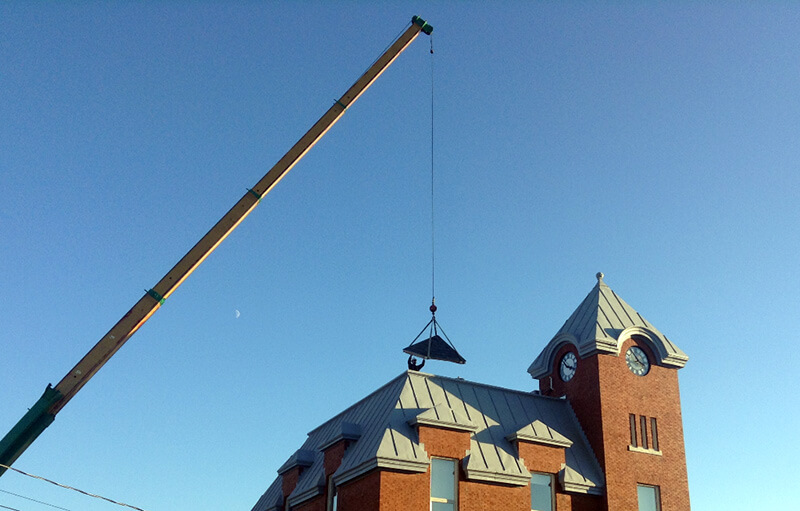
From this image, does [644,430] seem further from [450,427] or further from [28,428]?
[28,428]

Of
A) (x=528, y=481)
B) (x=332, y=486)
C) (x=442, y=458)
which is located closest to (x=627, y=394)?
(x=528, y=481)

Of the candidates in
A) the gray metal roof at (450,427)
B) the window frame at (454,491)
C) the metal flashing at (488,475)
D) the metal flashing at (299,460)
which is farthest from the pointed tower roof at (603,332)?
the metal flashing at (299,460)

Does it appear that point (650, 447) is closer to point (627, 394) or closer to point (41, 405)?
point (627, 394)

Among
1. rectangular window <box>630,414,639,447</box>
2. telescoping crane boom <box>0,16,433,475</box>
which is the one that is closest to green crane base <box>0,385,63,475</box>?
telescoping crane boom <box>0,16,433,475</box>

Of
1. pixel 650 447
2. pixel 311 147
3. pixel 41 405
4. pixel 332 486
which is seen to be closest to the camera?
pixel 41 405

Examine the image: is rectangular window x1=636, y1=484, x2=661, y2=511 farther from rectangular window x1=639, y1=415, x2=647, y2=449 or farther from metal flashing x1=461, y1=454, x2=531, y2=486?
metal flashing x1=461, y1=454, x2=531, y2=486

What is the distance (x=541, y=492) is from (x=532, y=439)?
2088 mm

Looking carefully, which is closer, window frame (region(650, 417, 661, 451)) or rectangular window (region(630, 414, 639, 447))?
rectangular window (region(630, 414, 639, 447))

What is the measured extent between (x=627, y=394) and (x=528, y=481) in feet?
23.9

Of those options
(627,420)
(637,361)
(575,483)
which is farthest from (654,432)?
(575,483)

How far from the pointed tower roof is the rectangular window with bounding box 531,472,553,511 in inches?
256

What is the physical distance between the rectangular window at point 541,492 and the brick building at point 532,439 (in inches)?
1.8

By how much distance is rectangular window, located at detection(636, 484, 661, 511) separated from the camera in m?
36.6

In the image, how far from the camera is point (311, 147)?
4059 cm
